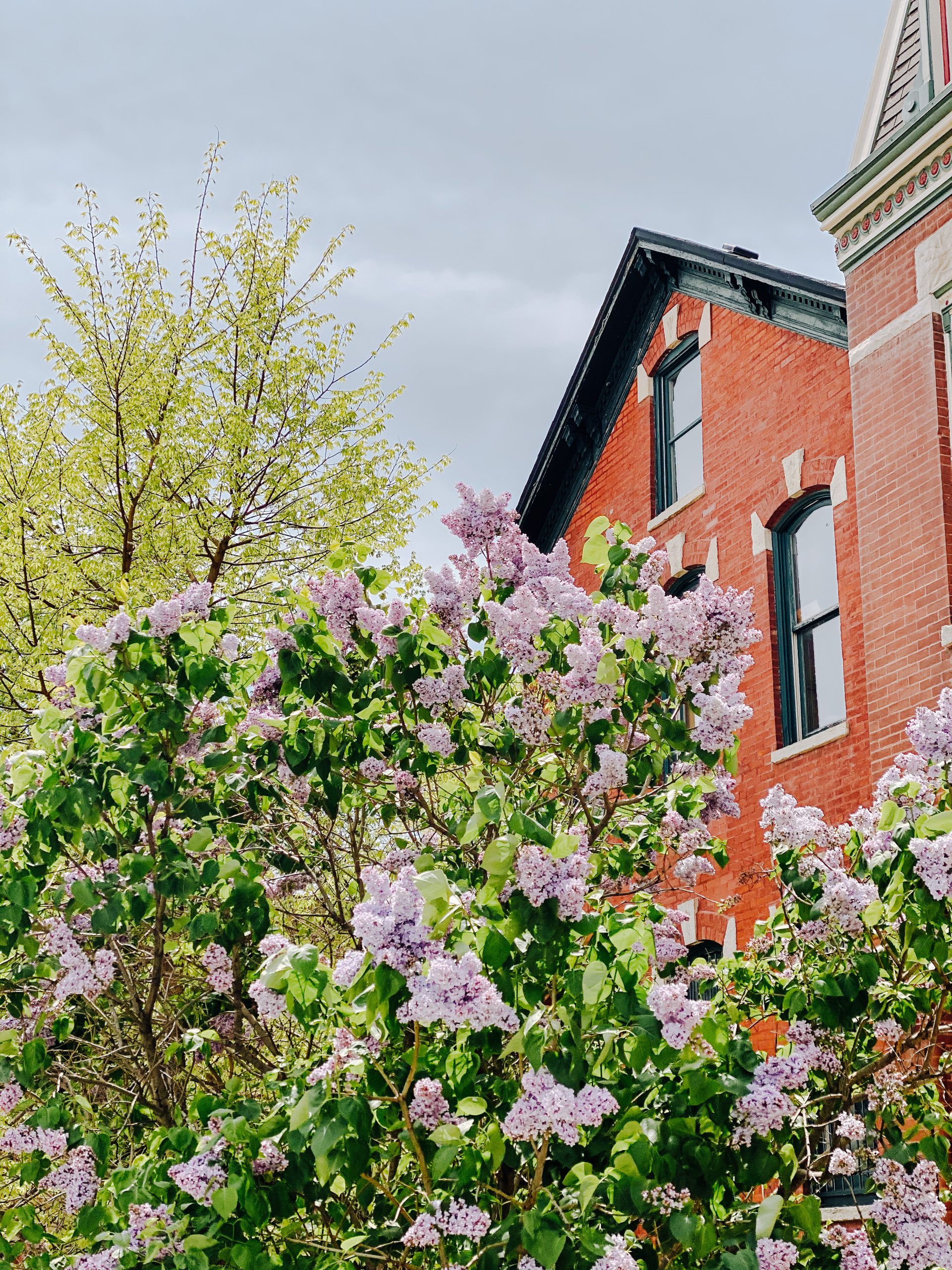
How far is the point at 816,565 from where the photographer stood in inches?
501

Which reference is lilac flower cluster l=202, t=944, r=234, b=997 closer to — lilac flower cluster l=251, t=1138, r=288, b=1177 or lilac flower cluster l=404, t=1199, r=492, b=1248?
lilac flower cluster l=251, t=1138, r=288, b=1177

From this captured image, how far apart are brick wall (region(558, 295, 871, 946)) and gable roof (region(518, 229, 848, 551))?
0.88 feet

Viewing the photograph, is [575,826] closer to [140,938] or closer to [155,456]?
[140,938]

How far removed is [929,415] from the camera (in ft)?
35.6

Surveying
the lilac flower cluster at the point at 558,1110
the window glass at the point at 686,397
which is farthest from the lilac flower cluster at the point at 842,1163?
the window glass at the point at 686,397

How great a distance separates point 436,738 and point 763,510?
8010 millimetres

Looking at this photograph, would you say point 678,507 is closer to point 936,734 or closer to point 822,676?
point 822,676

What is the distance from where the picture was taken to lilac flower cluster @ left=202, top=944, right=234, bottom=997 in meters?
6.26

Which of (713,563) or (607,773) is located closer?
(607,773)

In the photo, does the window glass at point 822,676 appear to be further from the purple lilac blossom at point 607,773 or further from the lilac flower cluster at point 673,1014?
the lilac flower cluster at point 673,1014

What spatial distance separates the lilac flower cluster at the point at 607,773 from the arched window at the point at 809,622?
20.3ft

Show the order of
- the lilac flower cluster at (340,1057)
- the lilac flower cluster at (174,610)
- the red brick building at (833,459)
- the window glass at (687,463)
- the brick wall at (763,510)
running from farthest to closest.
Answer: the window glass at (687,463)
the brick wall at (763,510)
the red brick building at (833,459)
the lilac flower cluster at (174,610)
the lilac flower cluster at (340,1057)

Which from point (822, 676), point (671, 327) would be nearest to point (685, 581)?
point (822, 676)

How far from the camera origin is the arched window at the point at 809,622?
12.2 meters
